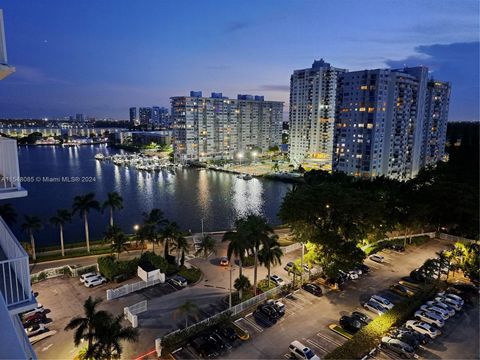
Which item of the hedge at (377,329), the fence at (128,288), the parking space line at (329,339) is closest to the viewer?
the hedge at (377,329)

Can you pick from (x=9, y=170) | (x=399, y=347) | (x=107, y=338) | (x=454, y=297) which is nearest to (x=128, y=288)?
(x=107, y=338)

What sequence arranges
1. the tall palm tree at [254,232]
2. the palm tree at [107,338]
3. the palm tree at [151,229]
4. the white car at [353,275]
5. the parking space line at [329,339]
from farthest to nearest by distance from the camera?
the palm tree at [151,229], the white car at [353,275], the tall palm tree at [254,232], the parking space line at [329,339], the palm tree at [107,338]

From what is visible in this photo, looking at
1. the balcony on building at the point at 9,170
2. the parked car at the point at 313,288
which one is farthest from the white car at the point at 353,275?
the balcony on building at the point at 9,170

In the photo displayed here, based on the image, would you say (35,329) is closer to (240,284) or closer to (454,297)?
(240,284)

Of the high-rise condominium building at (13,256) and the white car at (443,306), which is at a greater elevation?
the high-rise condominium building at (13,256)

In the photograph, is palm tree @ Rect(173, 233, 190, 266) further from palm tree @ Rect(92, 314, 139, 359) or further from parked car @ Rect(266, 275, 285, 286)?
palm tree @ Rect(92, 314, 139, 359)

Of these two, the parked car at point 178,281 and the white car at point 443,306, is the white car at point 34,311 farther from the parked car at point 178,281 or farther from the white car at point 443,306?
the white car at point 443,306

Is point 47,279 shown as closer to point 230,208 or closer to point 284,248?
point 284,248
